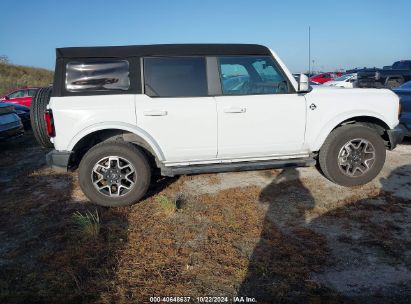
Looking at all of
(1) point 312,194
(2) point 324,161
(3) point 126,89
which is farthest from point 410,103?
(3) point 126,89

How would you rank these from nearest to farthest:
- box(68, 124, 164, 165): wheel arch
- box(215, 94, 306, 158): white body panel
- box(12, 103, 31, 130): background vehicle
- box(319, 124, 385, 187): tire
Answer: box(68, 124, 164, 165): wheel arch → box(215, 94, 306, 158): white body panel → box(319, 124, 385, 187): tire → box(12, 103, 31, 130): background vehicle

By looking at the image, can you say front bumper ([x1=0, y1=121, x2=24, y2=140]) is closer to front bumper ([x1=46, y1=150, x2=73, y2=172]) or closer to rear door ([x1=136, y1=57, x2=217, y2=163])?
front bumper ([x1=46, y1=150, x2=73, y2=172])

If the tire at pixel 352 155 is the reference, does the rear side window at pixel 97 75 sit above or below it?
above

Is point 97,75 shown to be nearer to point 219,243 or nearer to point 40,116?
point 40,116

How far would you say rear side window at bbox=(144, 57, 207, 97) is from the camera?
13.8 ft

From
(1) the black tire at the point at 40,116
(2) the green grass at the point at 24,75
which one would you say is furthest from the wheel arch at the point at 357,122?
(2) the green grass at the point at 24,75

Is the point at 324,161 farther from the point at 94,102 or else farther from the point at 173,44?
the point at 94,102

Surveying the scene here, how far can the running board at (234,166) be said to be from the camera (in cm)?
437

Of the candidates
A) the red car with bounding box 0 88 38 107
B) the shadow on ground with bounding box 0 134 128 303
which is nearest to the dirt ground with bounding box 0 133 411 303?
the shadow on ground with bounding box 0 134 128 303

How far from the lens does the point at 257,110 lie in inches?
169

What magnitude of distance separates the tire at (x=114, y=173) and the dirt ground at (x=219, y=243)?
19cm

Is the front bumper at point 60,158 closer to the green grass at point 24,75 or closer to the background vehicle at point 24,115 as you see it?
the background vehicle at point 24,115

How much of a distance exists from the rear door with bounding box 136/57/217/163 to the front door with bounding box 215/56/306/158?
19cm

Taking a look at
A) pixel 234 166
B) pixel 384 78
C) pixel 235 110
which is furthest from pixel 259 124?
pixel 384 78
